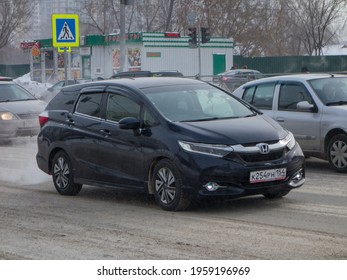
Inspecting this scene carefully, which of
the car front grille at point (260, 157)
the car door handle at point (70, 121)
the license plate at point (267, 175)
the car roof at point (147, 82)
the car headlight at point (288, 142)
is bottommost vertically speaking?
the license plate at point (267, 175)

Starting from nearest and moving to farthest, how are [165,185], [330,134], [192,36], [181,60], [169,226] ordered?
[169,226] → [165,185] → [330,134] → [192,36] → [181,60]

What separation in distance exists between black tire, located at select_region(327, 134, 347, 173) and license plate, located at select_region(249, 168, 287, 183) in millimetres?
3473

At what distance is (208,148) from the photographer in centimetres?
947

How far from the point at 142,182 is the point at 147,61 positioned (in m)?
34.5

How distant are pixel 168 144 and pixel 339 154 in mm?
4368

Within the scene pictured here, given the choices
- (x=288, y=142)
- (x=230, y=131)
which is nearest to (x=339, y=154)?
(x=288, y=142)

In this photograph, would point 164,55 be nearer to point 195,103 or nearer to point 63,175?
point 63,175

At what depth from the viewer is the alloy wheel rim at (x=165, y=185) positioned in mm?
9727

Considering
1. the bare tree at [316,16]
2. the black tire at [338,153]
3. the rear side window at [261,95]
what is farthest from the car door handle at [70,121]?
the bare tree at [316,16]

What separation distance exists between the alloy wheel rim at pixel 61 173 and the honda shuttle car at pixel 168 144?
0.6 inches

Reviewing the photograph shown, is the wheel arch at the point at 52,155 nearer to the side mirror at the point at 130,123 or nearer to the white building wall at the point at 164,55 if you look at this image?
→ the side mirror at the point at 130,123

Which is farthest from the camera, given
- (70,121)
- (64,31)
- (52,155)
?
(64,31)

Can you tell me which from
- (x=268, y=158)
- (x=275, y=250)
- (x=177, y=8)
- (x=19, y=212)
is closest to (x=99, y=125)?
(x=19, y=212)

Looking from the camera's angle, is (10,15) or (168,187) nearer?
(168,187)
